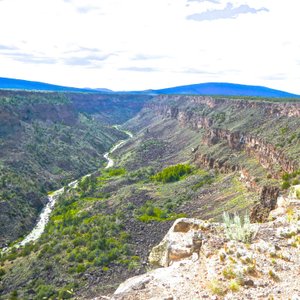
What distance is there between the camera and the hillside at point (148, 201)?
3925 cm

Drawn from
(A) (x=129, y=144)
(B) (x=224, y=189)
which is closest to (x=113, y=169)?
(A) (x=129, y=144)

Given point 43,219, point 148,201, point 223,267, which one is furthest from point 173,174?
point 223,267

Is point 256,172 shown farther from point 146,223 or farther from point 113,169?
point 113,169

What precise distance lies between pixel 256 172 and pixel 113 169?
4976 centimetres

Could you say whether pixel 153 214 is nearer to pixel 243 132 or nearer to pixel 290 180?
pixel 290 180

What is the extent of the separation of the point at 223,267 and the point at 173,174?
2446 inches

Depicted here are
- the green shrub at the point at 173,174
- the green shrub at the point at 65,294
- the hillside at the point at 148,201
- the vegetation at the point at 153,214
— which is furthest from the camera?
the green shrub at the point at 173,174

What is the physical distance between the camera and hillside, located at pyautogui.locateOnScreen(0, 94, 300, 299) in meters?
39.2

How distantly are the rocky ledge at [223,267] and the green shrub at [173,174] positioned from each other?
57.3 m

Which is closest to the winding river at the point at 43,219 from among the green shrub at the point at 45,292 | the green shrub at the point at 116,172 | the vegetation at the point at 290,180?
the green shrub at the point at 116,172

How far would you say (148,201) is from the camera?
6212cm

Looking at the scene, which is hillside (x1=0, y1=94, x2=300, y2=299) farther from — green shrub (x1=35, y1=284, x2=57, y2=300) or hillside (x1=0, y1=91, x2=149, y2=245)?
hillside (x1=0, y1=91, x2=149, y2=245)

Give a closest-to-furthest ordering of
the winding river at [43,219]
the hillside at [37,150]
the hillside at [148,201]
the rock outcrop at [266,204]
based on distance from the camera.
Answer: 1. the rock outcrop at [266,204]
2. the hillside at [148,201]
3. the winding river at [43,219]
4. the hillside at [37,150]

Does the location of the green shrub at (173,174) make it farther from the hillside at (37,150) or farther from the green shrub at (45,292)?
the green shrub at (45,292)
